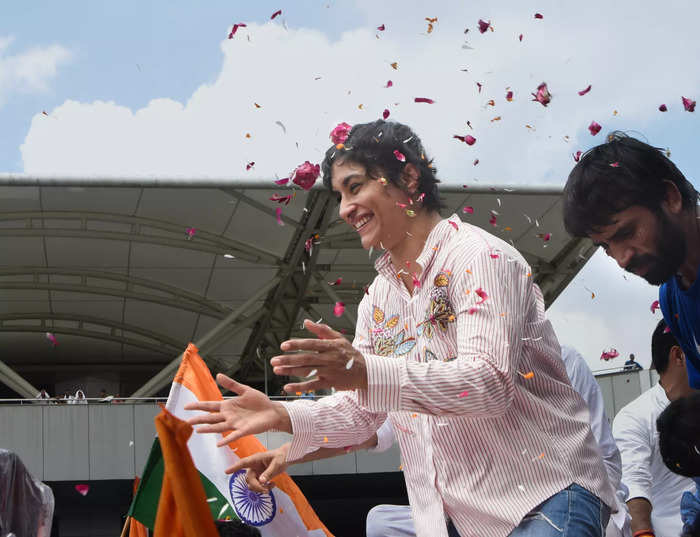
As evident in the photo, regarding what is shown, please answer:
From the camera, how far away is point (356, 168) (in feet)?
9.95

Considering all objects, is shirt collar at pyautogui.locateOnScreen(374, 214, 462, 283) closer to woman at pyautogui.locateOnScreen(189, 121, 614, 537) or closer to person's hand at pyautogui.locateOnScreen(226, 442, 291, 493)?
woman at pyautogui.locateOnScreen(189, 121, 614, 537)

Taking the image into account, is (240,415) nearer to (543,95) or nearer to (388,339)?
(388,339)

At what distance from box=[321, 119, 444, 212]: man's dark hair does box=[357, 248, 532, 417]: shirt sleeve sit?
471mm

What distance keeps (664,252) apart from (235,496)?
3.47 meters

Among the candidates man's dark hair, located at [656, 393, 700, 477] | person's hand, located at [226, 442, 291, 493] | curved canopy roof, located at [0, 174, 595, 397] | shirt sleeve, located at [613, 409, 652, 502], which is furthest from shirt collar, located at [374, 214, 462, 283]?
curved canopy roof, located at [0, 174, 595, 397]

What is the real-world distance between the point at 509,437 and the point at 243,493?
3.23 metres

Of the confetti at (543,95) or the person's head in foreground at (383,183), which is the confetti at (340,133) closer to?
the person's head in foreground at (383,183)

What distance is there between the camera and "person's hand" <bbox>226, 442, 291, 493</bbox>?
3062 mm

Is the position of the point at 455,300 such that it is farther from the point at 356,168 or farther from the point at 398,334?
the point at 356,168

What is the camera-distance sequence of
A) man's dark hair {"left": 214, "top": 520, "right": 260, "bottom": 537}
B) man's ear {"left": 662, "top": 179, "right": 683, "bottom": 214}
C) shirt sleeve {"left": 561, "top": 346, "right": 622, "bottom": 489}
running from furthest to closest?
→ shirt sleeve {"left": 561, "top": 346, "right": 622, "bottom": 489} < man's dark hair {"left": 214, "top": 520, "right": 260, "bottom": 537} < man's ear {"left": 662, "top": 179, "right": 683, "bottom": 214}

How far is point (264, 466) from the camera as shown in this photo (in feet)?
10.2

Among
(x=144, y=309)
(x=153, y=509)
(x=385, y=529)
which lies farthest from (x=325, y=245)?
(x=385, y=529)

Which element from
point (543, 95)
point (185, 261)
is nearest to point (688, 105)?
point (543, 95)

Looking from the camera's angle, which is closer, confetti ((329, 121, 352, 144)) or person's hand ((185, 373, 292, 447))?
person's hand ((185, 373, 292, 447))
